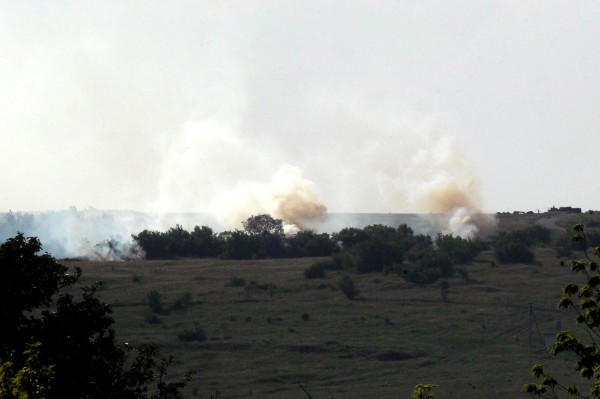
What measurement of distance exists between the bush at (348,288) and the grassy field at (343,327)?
931 millimetres

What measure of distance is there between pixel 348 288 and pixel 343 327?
1260 centimetres

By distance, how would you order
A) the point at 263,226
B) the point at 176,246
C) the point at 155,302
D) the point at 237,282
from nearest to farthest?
the point at 155,302
the point at 237,282
the point at 176,246
the point at 263,226

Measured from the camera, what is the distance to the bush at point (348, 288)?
9762cm

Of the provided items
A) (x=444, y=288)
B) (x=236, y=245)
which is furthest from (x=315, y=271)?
(x=236, y=245)

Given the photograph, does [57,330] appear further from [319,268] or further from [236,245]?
[236,245]

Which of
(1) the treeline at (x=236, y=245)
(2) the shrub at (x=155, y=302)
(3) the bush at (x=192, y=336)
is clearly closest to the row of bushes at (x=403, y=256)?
(1) the treeline at (x=236, y=245)

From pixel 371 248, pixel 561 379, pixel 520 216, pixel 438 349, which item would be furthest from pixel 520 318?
pixel 520 216

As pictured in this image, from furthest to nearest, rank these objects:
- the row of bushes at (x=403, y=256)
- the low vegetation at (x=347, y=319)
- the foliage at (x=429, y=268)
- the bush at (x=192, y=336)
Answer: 1. the row of bushes at (x=403, y=256)
2. the foliage at (x=429, y=268)
3. the bush at (x=192, y=336)
4. the low vegetation at (x=347, y=319)

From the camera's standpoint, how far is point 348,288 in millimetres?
98125

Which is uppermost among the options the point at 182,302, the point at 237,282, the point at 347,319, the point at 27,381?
the point at 237,282

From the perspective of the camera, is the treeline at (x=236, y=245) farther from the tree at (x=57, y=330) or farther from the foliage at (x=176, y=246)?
the tree at (x=57, y=330)

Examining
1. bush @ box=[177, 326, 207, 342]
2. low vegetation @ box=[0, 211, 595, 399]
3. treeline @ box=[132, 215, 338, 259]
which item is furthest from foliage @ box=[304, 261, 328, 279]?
bush @ box=[177, 326, 207, 342]

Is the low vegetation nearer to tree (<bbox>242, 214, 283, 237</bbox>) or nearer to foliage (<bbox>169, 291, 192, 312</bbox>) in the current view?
foliage (<bbox>169, 291, 192, 312</bbox>)

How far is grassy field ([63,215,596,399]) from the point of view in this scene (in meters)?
70.6
